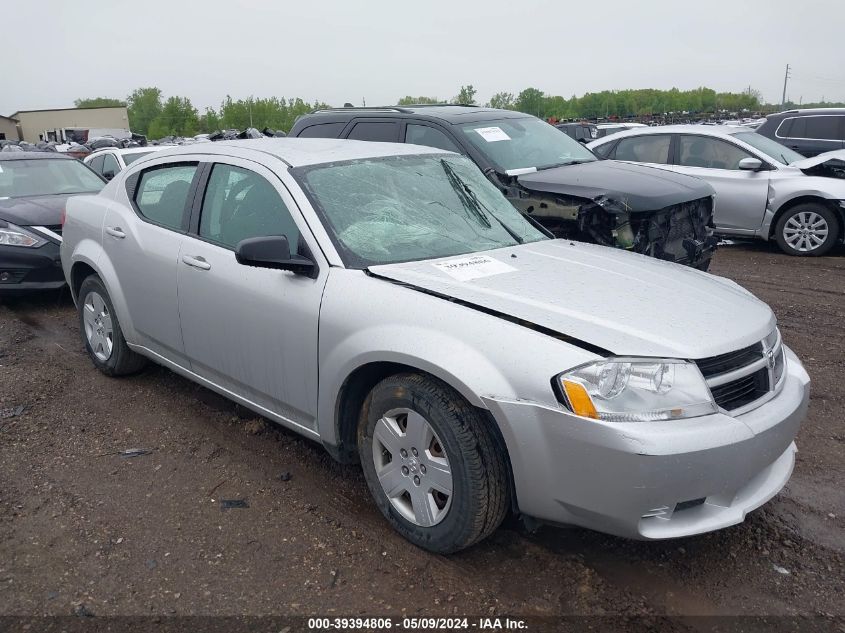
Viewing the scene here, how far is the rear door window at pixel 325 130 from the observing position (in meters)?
7.67

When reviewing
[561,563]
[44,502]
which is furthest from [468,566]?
[44,502]

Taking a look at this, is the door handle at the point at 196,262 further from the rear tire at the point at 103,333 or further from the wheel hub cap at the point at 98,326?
the wheel hub cap at the point at 98,326

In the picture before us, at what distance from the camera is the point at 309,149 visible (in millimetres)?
4168

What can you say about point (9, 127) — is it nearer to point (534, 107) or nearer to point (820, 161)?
point (534, 107)

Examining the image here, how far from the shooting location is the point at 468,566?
3.07 metres

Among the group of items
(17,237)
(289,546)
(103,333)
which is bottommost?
(289,546)

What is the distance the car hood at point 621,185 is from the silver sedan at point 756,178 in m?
3.09

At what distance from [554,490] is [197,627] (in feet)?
4.65

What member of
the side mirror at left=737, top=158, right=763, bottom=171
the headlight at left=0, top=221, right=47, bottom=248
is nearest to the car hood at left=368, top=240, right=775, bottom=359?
the headlight at left=0, top=221, right=47, bottom=248

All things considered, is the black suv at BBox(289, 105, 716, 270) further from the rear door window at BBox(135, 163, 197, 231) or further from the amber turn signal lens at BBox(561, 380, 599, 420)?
the amber turn signal lens at BBox(561, 380, 599, 420)

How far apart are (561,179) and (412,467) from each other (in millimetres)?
4062

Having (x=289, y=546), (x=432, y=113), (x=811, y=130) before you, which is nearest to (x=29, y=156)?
(x=432, y=113)

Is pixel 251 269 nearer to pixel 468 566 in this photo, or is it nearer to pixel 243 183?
pixel 243 183

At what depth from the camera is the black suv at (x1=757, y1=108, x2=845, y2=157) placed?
1281 centimetres
